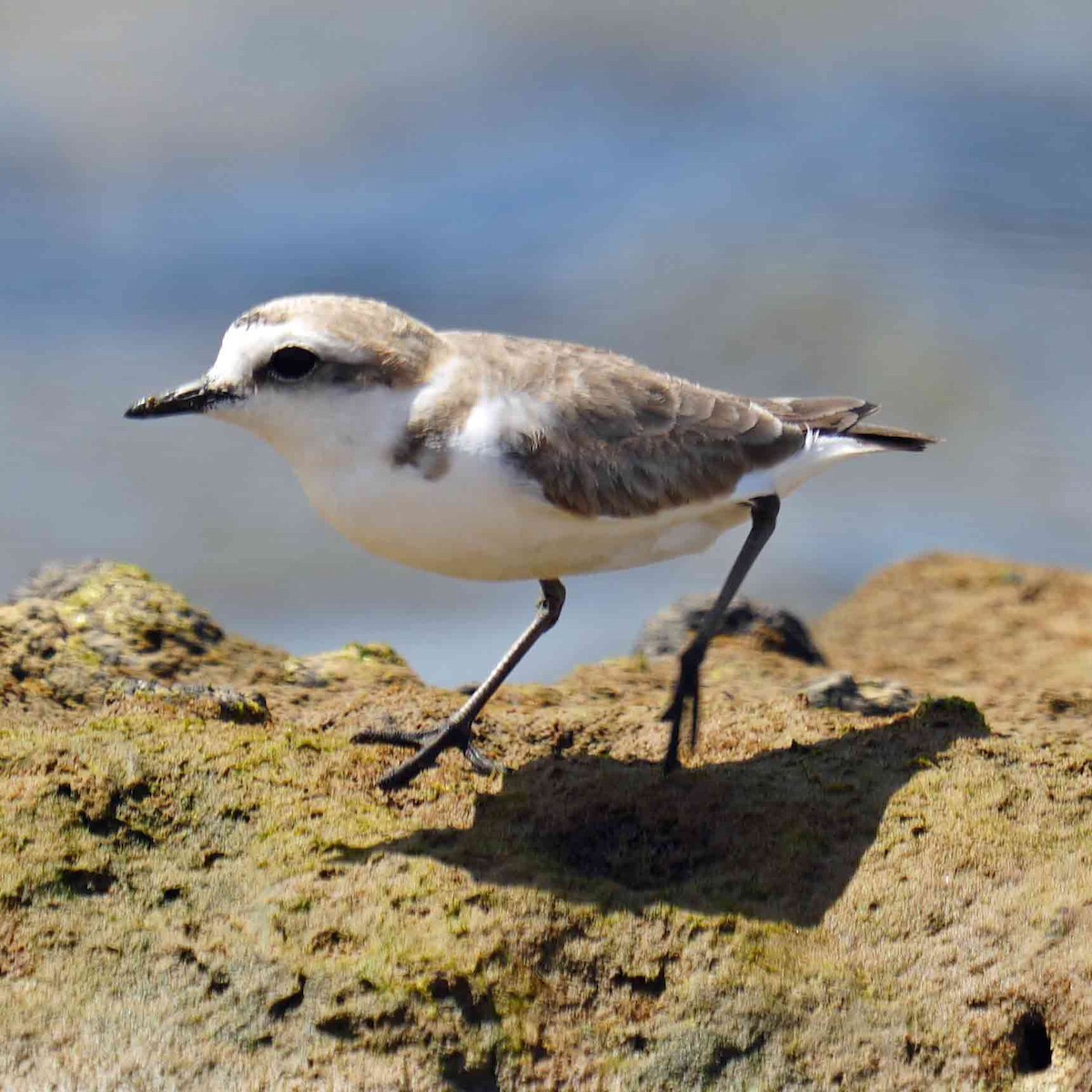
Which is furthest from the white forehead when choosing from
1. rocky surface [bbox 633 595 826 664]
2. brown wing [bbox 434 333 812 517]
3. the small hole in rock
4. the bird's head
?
rocky surface [bbox 633 595 826 664]

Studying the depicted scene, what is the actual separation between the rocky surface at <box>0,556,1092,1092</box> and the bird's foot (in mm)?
72

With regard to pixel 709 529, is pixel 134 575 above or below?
below

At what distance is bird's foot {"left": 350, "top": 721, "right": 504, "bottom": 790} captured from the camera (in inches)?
223

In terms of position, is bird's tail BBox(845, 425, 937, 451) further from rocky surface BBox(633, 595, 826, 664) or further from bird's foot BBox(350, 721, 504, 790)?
bird's foot BBox(350, 721, 504, 790)

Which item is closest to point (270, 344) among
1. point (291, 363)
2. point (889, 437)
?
point (291, 363)

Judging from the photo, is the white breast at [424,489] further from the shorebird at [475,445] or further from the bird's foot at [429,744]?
the bird's foot at [429,744]

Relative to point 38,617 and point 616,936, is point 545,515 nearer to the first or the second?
point 616,936

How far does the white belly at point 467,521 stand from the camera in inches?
213

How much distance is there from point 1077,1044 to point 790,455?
9.14 feet

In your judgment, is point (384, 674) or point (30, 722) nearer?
point (30, 722)

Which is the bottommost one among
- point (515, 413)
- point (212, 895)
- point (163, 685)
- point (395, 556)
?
point (212, 895)

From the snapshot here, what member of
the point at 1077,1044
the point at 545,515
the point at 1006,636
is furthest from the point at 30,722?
the point at 1006,636

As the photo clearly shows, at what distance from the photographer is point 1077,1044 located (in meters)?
4.22

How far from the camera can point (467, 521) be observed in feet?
17.9
